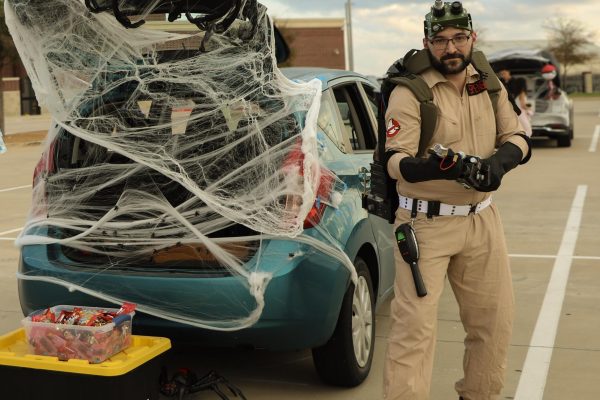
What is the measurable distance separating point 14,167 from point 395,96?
1455cm

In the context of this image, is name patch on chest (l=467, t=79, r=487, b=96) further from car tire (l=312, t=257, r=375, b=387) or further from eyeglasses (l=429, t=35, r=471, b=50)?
car tire (l=312, t=257, r=375, b=387)

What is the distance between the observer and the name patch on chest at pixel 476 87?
361cm

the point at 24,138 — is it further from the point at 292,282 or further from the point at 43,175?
the point at 292,282

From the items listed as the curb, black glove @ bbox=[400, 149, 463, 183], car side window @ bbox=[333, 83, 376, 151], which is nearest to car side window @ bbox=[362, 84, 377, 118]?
car side window @ bbox=[333, 83, 376, 151]

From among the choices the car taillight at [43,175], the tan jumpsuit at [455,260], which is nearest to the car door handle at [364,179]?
the tan jumpsuit at [455,260]

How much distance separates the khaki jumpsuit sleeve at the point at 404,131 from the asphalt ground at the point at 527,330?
57.6 inches

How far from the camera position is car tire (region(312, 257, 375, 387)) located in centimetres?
422

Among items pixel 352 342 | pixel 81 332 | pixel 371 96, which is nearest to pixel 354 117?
pixel 371 96

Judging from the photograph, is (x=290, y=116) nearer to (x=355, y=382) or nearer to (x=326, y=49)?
(x=355, y=382)

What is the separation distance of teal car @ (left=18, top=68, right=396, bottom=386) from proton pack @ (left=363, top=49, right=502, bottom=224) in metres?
0.34

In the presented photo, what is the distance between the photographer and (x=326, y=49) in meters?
69.4

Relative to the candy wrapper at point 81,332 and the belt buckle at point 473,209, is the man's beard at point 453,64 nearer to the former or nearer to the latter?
the belt buckle at point 473,209

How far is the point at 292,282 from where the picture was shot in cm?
383

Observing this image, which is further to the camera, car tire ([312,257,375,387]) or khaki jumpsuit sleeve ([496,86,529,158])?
car tire ([312,257,375,387])
